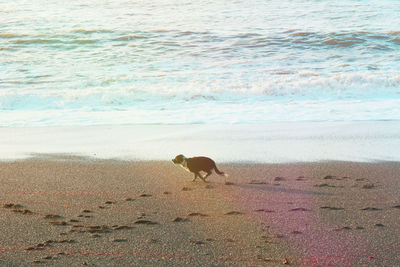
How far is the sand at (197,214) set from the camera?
312 cm

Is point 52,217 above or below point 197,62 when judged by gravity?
below

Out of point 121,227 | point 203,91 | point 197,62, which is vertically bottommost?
point 121,227

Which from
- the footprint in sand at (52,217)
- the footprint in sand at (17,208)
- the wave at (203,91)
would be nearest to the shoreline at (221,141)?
the footprint in sand at (17,208)

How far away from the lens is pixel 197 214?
3877 millimetres

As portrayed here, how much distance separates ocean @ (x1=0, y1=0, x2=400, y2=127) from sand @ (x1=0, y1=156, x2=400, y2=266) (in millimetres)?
3133

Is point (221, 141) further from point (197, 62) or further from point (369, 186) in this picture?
point (197, 62)

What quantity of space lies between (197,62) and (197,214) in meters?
11.6

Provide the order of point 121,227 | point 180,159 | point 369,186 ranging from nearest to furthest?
point 121,227 < point 369,186 < point 180,159

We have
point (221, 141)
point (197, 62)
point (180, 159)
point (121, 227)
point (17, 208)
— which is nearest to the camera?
point (121, 227)

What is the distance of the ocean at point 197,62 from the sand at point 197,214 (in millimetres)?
3133

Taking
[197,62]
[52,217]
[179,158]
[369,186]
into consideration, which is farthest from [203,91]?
[52,217]

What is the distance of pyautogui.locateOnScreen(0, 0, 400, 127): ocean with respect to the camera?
371 inches

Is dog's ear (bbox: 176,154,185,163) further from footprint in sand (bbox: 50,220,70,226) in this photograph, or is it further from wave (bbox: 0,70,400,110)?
wave (bbox: 0,70,400,110)

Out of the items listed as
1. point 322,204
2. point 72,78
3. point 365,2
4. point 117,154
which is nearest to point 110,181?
point 117,154
